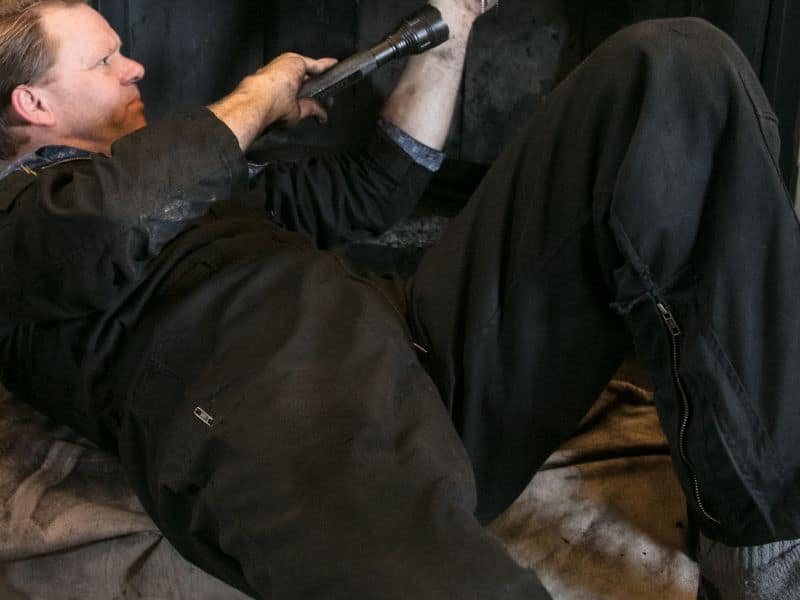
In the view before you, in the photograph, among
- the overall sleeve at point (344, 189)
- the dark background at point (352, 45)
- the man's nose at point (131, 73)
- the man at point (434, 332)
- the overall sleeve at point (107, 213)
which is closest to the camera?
the man at point (434, 332)

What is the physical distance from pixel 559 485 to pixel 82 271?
2.18 feet

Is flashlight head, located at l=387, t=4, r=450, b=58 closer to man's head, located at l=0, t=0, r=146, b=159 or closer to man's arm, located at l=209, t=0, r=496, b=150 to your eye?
man's arm, located at l=209, t=0, r=496, b=150

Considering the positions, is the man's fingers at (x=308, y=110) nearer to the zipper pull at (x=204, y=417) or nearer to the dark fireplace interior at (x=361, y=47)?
the dark fireplace interior at (x=361, y=47)

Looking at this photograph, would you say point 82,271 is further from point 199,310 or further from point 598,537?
point 598,537

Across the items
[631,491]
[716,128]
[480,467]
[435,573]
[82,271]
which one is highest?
[716,128]

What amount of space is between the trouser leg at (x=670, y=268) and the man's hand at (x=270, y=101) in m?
0.35

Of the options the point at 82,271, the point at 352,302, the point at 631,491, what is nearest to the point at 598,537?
the point at 631,491

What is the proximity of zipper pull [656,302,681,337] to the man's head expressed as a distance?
0.76m

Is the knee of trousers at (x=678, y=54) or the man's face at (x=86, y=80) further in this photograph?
the man's face at (x=86, y=80)

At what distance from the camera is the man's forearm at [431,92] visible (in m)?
1.33

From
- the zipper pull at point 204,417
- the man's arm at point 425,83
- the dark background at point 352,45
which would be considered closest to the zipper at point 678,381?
A: the zipper pull at point 204,417

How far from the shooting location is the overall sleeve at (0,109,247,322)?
893 mm

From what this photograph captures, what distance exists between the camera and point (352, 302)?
0.92 meters

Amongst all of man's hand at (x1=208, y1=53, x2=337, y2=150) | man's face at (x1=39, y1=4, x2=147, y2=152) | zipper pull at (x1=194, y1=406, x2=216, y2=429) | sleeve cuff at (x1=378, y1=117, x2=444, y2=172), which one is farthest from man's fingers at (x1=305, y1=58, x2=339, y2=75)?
zipper pull at (x1=194, y1=406, x2=216, y2=429)
